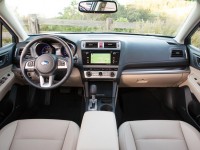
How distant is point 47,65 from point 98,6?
2.75ft

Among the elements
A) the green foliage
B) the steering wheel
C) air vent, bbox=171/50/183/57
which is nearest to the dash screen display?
the steering wheel

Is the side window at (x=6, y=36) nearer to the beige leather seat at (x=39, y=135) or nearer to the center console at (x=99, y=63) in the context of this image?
the center console at (x=99, y=63)

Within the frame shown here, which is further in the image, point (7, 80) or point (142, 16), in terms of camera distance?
point (142, 16)

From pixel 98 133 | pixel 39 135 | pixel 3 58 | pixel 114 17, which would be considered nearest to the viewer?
pixel 98 133

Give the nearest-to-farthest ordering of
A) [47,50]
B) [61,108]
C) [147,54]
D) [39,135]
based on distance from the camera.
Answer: [39,135]
[47,50]
[147,54]
[61,108]

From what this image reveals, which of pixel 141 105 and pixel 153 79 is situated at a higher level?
pixel 153 79

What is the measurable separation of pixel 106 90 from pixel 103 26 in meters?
1.27

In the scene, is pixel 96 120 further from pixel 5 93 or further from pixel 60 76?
pixel 5 93

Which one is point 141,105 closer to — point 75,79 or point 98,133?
point 75,79

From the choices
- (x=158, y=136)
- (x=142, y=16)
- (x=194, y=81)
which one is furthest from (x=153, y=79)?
(x=142, y=16)

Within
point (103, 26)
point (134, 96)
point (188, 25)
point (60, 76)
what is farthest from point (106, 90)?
point (103, 26)

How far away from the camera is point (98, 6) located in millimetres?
2605

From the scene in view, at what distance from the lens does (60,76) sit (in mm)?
2424

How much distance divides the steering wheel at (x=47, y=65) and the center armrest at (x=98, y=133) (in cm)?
55
